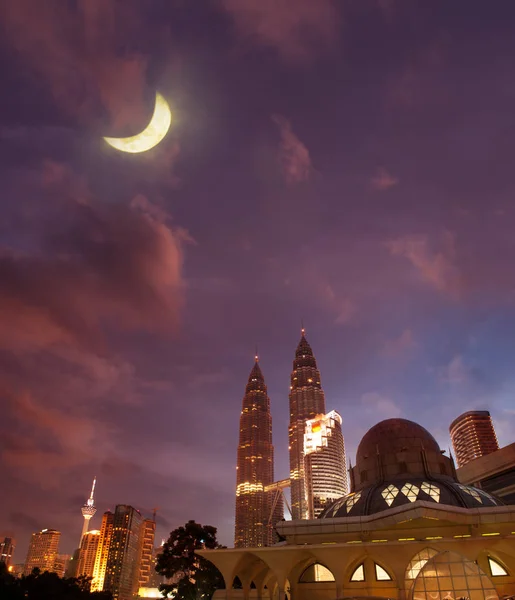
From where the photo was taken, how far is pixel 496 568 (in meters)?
39.5

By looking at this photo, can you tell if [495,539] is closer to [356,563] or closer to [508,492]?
[356,563]

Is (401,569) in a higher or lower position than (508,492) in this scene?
lower

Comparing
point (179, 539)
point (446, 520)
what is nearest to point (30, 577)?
point (179, 539)

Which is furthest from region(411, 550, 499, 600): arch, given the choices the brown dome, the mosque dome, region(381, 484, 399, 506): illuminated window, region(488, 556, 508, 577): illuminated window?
the brown dome

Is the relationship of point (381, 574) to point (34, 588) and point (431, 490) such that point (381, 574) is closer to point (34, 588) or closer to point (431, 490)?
point (431, 490)

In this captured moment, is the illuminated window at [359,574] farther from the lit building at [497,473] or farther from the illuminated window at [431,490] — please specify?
the lit building at [497,473]

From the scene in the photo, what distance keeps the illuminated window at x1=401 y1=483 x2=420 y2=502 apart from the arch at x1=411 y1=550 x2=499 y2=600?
38.1ft

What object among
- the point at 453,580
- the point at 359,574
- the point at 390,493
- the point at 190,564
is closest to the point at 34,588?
the point at 190,564

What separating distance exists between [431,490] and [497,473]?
7443 centimetres

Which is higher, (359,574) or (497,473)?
(497,473)

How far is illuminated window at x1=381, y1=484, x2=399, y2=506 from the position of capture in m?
46.3

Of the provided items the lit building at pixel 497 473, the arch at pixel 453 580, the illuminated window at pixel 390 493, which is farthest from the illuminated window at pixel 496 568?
the lit building at pixel 497 473

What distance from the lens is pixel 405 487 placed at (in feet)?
157

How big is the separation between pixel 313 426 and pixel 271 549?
114 meters
